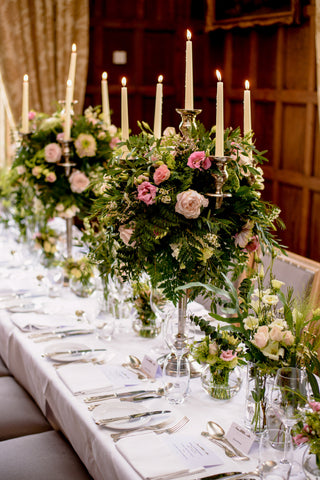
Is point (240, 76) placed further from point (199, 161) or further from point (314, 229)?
point (199, 161)

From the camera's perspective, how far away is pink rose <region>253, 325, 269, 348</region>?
1571mm

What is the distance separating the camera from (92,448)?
5.76 ft

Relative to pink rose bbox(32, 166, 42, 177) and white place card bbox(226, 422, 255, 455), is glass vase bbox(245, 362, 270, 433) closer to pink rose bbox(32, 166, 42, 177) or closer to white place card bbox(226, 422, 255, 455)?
white place card bbox(226, 422, 255, 455)

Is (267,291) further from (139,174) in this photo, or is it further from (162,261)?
(139,174)

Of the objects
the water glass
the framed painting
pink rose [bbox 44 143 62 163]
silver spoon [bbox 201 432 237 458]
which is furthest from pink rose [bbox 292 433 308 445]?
the framed painting

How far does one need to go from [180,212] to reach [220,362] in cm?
44

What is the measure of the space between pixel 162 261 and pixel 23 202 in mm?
1459

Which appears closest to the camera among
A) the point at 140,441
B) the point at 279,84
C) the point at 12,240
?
the point at 140,441

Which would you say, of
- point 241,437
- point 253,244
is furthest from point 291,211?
point 241,437

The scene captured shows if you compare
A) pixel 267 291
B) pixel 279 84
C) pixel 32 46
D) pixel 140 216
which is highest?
pixel 32 46

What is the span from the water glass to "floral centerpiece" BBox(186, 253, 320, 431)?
0.53ft

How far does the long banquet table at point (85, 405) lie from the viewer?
1646mm

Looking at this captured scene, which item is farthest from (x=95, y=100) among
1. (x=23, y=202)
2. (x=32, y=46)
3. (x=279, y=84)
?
(x=23, y=202)

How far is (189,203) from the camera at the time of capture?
5.92 feet
